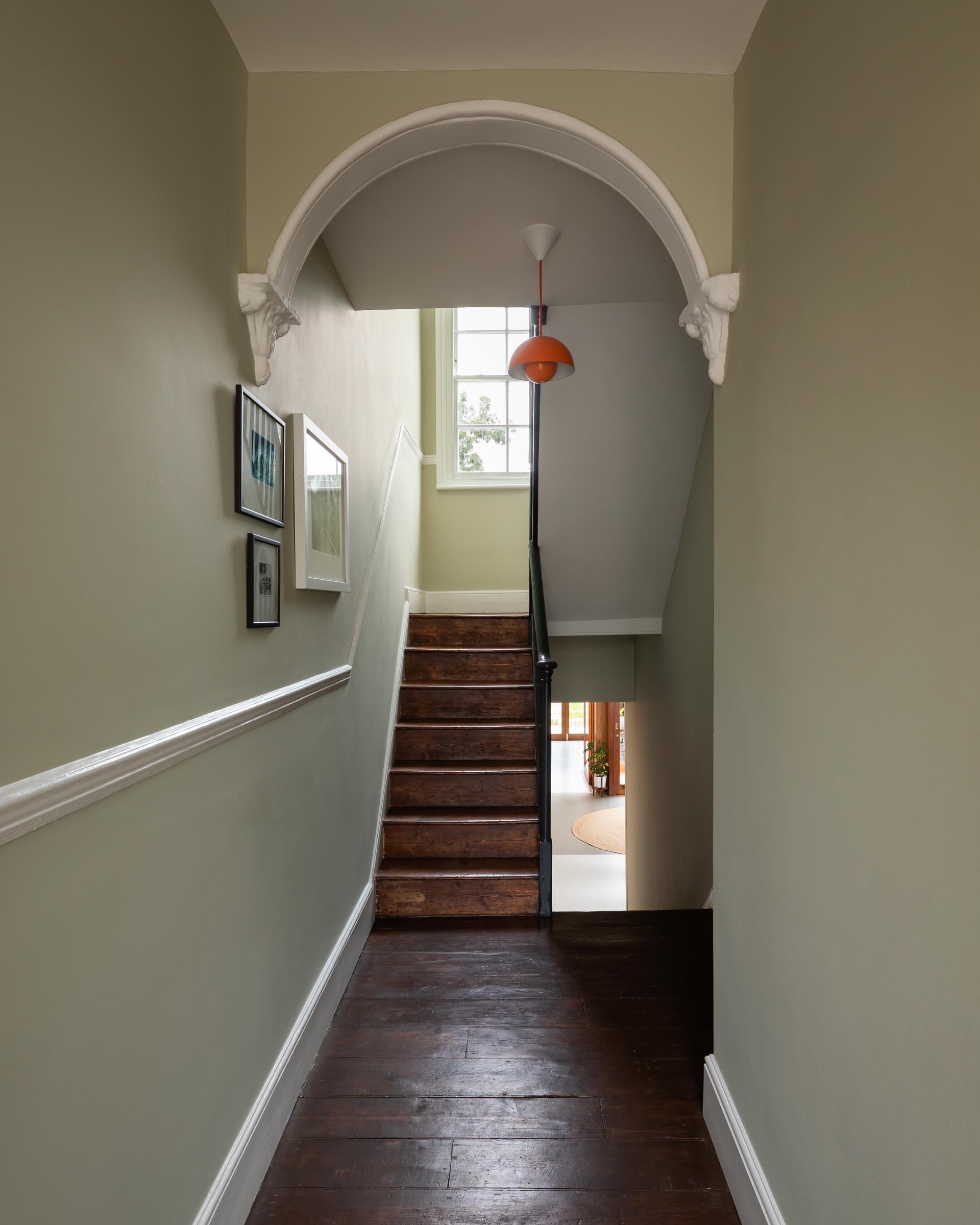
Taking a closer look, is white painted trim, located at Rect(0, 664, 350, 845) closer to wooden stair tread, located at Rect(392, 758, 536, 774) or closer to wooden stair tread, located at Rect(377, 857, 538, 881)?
wooden stair tread, located at Rect(377, 857, 538, 881)

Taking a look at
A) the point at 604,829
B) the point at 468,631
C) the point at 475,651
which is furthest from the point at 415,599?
the point at 604,829

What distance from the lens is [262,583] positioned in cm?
190

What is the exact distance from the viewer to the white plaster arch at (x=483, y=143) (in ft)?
5.93

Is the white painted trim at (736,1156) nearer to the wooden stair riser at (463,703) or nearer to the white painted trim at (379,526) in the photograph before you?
the white painted trim at (379,526)

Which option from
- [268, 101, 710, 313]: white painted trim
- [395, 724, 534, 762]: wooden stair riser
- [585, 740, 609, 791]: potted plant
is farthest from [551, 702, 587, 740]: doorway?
[268, 101, 710, 313]: white painted trim

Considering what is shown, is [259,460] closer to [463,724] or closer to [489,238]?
[489,238]

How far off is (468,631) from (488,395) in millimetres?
1992

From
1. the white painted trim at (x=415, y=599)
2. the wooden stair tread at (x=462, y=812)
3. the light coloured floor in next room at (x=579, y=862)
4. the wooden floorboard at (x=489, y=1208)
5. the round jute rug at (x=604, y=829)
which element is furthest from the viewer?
the round jute rug at (x=604, y=829)

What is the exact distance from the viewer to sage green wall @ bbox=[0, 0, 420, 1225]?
38.9 inches

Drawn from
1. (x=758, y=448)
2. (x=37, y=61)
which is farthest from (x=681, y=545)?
(x=37, y=61)

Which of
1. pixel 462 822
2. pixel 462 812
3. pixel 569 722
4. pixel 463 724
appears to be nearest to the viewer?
pixel 462 822

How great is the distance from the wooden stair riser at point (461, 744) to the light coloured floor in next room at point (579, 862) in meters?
1.18

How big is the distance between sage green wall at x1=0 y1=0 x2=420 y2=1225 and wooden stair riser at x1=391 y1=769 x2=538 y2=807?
1745 millimetres

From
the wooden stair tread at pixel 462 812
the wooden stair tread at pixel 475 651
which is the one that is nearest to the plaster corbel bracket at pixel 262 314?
the wooden stair tread at pixel 462 812
